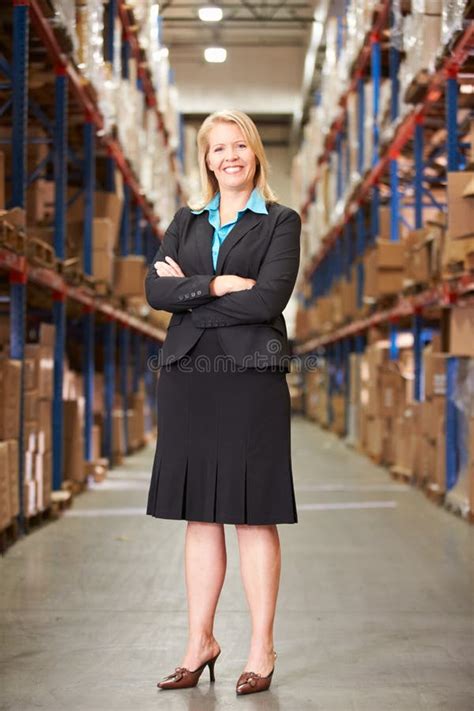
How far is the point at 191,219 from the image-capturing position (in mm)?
3225

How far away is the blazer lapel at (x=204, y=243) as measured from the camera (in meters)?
3.14

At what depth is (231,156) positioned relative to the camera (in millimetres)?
3105

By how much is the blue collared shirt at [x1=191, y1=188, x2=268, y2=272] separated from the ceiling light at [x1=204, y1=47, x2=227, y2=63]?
735 inches

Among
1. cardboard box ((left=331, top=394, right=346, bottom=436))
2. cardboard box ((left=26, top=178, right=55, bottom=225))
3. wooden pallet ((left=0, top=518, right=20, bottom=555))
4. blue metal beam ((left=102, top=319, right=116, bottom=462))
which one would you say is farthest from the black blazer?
cardboard box ((left=331, top=394, right=346, bottom=436))

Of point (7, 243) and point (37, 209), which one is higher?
point (37, 209)

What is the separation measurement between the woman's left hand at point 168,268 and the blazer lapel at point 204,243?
0.22 feet

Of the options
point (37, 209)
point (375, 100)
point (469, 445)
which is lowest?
point (469, 445)

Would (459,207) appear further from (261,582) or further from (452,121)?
(261,582)

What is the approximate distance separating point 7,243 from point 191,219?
8.20 feet

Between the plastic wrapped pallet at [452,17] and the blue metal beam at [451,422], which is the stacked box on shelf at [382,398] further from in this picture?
the plastic wrapped pallet at [452,17]

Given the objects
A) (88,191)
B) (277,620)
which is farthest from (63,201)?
(277,620)

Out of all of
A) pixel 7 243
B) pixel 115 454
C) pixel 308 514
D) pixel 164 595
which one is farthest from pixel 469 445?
pixel 115 454

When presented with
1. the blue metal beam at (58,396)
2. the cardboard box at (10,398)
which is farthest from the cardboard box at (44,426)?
the cardboard box at (10,398)

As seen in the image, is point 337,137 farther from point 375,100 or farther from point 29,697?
point 29,697
